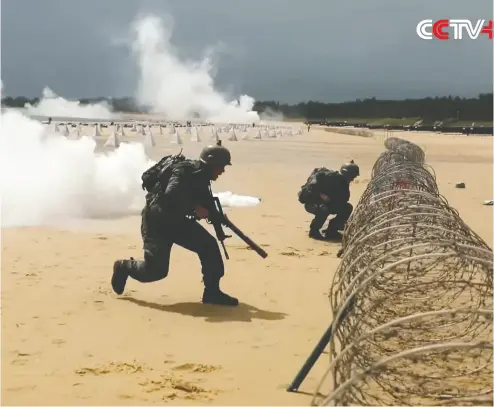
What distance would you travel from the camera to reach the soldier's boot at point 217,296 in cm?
771

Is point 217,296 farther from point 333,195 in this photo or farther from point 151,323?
point 333,195

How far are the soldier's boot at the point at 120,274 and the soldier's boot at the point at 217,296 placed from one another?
0.88m

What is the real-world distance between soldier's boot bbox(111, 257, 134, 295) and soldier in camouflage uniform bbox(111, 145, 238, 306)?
21mm

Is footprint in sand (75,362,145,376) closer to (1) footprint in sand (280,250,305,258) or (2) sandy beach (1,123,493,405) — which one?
(2) sandy beach (1,123,493,405)

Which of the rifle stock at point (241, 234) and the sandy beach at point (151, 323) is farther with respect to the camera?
the rifle stock at point (241, 234)

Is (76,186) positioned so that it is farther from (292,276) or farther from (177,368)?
(177,368)

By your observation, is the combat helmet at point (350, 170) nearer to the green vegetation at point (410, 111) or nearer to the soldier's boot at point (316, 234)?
the soldier's boot at point (316, 234)

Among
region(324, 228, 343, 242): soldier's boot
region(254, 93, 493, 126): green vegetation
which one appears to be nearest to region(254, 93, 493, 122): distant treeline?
region(254, 93, 493, 126): green vegetation

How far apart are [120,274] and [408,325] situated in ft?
10.8

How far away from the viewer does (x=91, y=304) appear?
7.69m

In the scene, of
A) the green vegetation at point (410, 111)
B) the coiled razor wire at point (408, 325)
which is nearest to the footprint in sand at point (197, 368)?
the coiled razor wire at point (408, 325)

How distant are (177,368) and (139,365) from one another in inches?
12.2

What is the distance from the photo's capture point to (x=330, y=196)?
475 inches

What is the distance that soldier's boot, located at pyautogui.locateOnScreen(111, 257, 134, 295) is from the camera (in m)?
7.82
